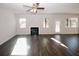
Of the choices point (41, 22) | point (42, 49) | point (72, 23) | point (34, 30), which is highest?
point (41, 22)

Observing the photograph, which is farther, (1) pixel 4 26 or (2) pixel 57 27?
(2) pixel 57 27

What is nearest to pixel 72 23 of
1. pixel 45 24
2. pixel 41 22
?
pixel 45 24

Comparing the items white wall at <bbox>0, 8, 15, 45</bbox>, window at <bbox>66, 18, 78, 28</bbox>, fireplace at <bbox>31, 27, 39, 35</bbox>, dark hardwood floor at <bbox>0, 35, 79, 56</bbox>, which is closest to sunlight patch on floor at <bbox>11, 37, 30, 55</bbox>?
dark hardwood floor at <bbox>0, 35, 79, 56</bbox>

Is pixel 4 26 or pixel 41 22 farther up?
pixel 41 22

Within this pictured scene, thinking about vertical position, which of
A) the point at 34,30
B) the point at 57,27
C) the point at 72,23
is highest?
the point at 72,23

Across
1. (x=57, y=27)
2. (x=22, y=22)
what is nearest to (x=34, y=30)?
(x=22, y=22)

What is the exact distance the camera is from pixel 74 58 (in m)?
0.96

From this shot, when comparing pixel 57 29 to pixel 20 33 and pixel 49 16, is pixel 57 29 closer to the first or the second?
pixel 49 16

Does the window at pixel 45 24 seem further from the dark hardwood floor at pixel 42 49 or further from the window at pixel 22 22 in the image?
the dark hardwood floor at pixel 42 49

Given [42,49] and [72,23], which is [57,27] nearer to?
[72,23]

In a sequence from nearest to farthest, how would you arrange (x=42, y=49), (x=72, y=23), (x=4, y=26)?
(x=42, y=49), (x=4, y=26), (x=72, y=23)

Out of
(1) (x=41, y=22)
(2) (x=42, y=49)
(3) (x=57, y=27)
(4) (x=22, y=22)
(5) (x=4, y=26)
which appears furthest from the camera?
(3) (x=57, y=27)

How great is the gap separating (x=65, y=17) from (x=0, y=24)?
284 inches

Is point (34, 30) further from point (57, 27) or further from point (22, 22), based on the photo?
point (57, 27)
